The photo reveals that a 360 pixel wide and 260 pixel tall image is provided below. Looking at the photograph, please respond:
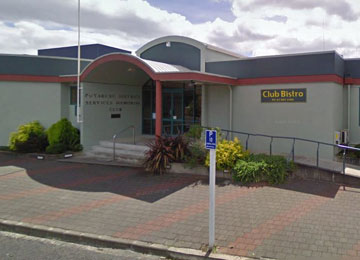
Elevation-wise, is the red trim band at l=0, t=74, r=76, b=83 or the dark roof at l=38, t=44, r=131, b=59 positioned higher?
the dark roof at l=38, t=44, r=131, b=59

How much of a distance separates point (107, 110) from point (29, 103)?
133 inches

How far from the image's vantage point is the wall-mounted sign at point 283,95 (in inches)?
491

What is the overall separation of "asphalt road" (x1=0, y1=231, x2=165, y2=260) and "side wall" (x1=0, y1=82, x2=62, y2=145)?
980cm

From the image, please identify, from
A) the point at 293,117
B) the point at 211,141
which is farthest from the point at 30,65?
the point at 211,141

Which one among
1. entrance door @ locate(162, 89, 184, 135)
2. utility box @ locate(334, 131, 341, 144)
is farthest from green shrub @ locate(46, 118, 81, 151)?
utility box @ locate(334, 131, 341, 144)

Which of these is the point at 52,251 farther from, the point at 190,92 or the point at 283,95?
the point at 190,92

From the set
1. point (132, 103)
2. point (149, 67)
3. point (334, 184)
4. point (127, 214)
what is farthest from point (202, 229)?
point (132, 103)

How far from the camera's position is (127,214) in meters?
7.38

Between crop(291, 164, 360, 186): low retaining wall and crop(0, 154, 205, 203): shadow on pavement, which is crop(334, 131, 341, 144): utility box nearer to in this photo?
crop(291, 164, 360, 186): low retaining wall

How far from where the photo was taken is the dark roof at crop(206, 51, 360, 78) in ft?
39.5

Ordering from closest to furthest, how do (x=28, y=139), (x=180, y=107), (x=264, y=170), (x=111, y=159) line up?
(x=264, y=170), (x=111, y=159), (x=28, y=139), (x=180, y=107)

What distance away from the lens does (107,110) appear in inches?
616

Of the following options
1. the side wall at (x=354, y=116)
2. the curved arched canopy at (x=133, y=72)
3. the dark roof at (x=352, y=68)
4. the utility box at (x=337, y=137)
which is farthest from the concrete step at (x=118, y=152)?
the dark roof at (x=352, y=68)

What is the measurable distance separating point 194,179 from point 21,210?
4.65 metres
